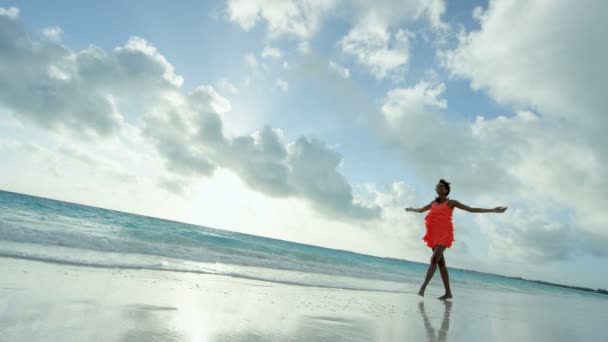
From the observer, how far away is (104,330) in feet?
7.58

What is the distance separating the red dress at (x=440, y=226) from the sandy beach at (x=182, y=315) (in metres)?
1.74

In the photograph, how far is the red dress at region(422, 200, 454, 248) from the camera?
6801mm

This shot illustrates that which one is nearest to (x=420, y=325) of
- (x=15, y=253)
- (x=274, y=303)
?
(x=274, y=303)

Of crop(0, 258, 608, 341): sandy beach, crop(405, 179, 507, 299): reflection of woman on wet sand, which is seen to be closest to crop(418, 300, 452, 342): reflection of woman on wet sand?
crop(0, 258, 608, 341): sandy beach

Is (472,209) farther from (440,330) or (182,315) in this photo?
(182,315)

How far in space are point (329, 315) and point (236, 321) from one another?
125 cm

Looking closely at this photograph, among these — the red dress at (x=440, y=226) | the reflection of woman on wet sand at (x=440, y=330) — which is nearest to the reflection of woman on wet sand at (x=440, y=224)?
the red dress at (x=440, y=226)

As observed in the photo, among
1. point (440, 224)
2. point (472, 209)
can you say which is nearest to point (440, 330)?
point (472, 209)

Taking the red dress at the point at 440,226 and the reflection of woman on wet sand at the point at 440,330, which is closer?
the reflection of woman on wet sand at the point at 440,330

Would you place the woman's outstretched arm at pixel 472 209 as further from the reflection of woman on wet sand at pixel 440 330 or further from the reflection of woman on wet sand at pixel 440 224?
the reflection of woman on wet sand at pixel 440 330

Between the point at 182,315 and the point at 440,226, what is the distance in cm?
529

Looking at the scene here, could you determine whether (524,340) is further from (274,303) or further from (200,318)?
(200,318)

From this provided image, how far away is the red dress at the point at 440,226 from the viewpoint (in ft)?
22.3

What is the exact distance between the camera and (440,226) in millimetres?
6875
